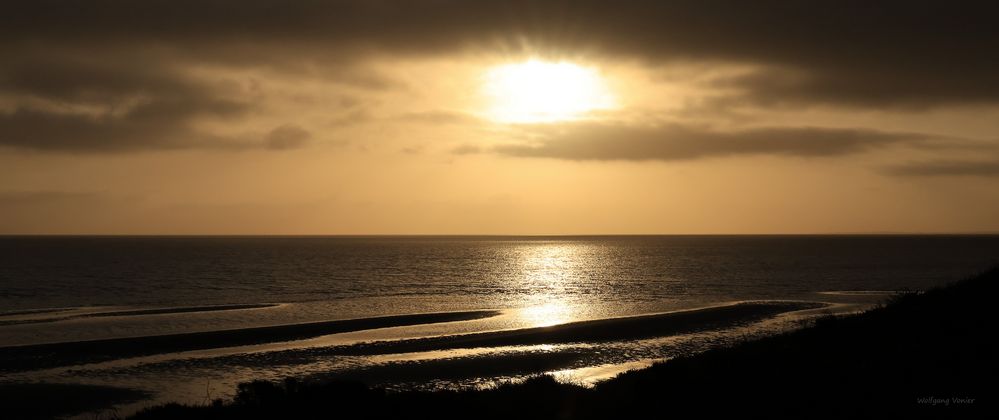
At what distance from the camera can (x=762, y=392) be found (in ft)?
56.0

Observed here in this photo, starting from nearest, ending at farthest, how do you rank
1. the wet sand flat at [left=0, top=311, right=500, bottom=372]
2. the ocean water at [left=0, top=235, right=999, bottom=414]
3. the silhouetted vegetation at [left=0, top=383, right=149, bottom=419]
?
the silhouetted vegetation at [left=0, top=383, right=149, bottom=419]
the ocean water at [left=0, top=235, right=999, bottom=414]
the wet sand flat at [left=0, top=311, right=500, bottom=372]

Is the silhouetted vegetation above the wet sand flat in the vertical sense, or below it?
below

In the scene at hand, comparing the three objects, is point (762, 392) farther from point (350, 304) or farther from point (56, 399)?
point (350, 304)

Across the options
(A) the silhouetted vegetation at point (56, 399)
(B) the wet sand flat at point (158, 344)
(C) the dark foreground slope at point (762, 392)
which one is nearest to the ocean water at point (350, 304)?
(A) the silhouetted vegetation at point (56, 399)

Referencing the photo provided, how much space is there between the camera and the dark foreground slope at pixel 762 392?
50.9 feet

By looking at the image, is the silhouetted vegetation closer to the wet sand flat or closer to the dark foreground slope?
the wet sand flat

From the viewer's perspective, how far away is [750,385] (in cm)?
1789

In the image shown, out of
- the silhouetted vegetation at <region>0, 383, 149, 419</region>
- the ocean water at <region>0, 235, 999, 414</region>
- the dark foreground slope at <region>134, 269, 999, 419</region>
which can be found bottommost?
the silhouetted vegetation at <region>0, 383, 149, 419</region>

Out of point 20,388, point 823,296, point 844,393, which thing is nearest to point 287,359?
point 20,388

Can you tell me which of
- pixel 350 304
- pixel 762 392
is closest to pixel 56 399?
pixel 762 392

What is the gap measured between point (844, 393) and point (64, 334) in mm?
46974

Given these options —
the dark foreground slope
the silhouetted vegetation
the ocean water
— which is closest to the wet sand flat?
the ocean water

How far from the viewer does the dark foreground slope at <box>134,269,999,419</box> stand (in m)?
15.5

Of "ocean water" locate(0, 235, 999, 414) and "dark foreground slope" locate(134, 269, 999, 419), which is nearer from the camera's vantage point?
"dark foreground slope" locate(134, 269, 999, 419)
